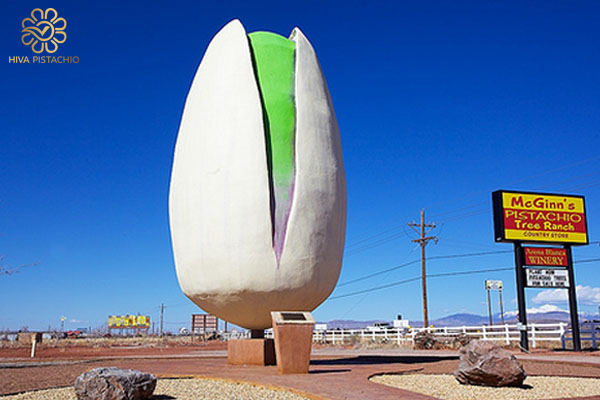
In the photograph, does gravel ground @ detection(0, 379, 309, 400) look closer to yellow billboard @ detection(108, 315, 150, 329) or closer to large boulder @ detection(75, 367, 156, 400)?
large boulder @ detection(75, 367, 156, 400)

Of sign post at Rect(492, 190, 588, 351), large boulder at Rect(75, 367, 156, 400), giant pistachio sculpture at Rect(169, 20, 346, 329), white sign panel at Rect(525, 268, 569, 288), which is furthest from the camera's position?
white sign panel at Rect(525, 268, 569, 288)

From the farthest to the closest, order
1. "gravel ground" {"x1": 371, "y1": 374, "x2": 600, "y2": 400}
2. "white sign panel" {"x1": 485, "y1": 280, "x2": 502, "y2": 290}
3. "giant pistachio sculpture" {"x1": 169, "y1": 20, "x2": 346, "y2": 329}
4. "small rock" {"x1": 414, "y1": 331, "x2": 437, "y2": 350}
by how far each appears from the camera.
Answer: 1. "white sign panel" {"x1": 485, "y1": 280, "x2": 502, "y2": 290}
2. "small rock" {"x1": 414, "y1": 331, "x2": 437, "y2": 350}
3. "giant pistachio sculpture" {"x1": 169, "y1": 20, "x2": 346, "y2": 329}
4. "gravel ground" {"x1": 371, "y1": 374, "x2": 600, "y2": 400}

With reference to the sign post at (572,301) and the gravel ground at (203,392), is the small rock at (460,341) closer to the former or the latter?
the sign post at (572,301)

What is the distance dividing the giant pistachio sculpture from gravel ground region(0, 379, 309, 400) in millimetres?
2655

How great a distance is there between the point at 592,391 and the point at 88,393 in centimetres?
757

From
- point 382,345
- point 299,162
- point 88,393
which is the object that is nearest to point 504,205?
point 382,345

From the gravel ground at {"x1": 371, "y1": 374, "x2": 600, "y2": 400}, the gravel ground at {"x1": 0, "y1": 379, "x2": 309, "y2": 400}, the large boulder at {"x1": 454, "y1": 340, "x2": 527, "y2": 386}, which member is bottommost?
the gravel ground at {"x1": 371, "y1": 374, "x2": 600, "y2": 400}

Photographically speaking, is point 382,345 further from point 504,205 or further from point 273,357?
point 273,357

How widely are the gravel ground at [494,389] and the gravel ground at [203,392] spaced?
241 centimetres

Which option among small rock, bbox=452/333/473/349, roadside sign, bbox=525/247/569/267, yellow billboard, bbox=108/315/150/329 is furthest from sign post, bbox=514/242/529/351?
yellow billboard, bbox=108/315/150/329

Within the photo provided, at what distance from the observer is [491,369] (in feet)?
30.6

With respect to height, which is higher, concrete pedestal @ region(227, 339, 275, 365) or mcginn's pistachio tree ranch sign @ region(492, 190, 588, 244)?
mcginn's pistachio tree ranch sign @ region(492, 190, 588, 244)

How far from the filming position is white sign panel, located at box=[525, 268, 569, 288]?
2291 cm

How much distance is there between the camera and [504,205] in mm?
22344
